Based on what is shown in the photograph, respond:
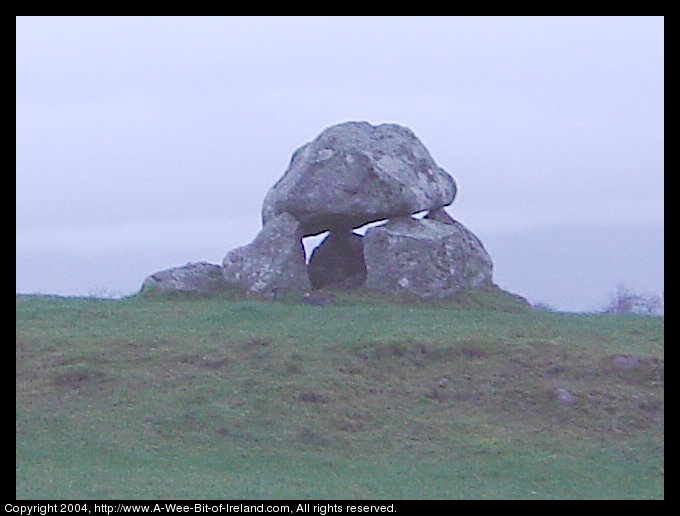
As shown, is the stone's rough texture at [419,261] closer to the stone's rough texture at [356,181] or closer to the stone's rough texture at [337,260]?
the stone's rough texture at [356,181]

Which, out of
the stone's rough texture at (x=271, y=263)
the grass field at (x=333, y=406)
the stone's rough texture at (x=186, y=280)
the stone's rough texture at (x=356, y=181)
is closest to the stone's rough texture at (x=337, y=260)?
the stone's rough texture at (x=356, y=181)

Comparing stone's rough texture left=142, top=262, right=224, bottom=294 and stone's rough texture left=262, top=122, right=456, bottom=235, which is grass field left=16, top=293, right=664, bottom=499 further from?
stone's rough texture left=262, top=122, right=456, bottom=235

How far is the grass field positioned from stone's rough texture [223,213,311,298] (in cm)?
205

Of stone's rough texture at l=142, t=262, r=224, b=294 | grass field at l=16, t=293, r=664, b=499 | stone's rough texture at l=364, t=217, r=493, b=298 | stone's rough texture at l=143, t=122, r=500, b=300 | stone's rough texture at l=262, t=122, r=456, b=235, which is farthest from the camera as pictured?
stone's rough texture at l=262, t=122, r=456, b=235

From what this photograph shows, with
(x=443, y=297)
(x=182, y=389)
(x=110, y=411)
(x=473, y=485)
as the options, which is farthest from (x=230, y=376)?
(x=443, y=297)

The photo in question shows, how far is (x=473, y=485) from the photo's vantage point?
44.4ft

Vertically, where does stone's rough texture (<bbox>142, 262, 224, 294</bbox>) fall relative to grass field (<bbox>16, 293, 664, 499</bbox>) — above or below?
above

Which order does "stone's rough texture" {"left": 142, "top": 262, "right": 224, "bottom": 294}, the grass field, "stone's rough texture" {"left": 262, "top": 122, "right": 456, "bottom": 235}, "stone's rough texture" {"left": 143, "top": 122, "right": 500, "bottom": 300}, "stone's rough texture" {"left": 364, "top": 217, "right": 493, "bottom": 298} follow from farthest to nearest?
"stone's rough texture" {"left": 262, "top": 122, "right": 456, "bottom": 235}
"stone's rough texture" {"left": 142, "top": 262, "right": 224, "bottom": 294}
"stone's rough texture" {"left": 143, "top": 122, "right": 500, "bottom": 300}
"stone's rough texture" {"left": 364, "top": 217, "right": 493, "bottom": 298}
the grass field

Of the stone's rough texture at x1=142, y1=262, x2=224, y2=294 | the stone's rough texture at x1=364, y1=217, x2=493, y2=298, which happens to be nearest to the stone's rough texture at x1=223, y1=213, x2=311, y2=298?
the stone's rough texture at x1=142, y1=262, x2=224, y2=294

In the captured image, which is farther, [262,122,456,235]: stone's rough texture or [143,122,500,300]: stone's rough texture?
[262,122,456,235]: stone's rough texture

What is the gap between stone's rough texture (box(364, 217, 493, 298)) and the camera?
23516 millimetres

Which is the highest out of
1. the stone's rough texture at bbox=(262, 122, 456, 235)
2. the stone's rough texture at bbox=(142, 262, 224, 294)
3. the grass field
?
the stone's rough texture at bbox=(262, 122, 456, 235)

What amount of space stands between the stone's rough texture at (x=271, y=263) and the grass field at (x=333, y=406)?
205 cm
